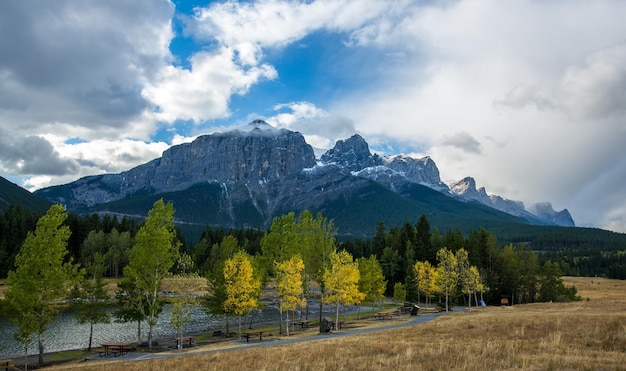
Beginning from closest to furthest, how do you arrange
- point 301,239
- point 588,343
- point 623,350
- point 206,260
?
point 623,350, point 588,343, point 301,239, point 206,260

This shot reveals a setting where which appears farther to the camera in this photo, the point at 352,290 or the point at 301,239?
the point at 301,239

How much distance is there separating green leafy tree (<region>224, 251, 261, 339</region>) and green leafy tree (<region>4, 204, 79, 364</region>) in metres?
17.8

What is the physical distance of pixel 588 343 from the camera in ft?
72.1

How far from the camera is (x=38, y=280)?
131 feet

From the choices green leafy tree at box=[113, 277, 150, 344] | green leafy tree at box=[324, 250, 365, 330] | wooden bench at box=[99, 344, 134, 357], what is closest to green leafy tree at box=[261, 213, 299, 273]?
green leafy tree at box=[324, 250, 365, 330]

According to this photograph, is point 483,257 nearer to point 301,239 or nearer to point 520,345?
point 301,239

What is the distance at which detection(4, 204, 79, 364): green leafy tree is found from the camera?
3938 cm

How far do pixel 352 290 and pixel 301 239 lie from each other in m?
11.0

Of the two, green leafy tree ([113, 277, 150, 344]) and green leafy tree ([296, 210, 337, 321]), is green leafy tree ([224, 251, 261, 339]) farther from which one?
green leafy tree ([296, 210, 337, 321])

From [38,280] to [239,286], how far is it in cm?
2148

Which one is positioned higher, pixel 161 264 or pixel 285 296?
pixel 161 264

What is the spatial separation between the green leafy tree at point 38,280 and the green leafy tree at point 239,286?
17.8m

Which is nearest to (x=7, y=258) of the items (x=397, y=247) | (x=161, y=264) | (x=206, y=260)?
(x=206, y=260)

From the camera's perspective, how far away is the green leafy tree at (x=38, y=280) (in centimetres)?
3938
